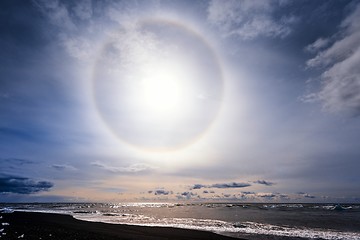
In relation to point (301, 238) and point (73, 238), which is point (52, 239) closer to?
point (73, 238)

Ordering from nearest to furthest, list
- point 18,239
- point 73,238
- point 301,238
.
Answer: point 18,239 → point 73,238 → point 301,238

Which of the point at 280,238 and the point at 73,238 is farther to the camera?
the point at 280,238

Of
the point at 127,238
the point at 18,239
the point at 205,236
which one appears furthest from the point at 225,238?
the point at 18,239

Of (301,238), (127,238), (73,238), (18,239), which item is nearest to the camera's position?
(18,239)

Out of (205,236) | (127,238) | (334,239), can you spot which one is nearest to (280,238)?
(334,239)

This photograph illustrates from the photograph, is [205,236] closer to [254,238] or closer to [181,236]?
[181,236]

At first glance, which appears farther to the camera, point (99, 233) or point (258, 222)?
point (258, 222)

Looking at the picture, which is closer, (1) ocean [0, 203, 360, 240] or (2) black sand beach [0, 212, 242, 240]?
(2) black sand beach [0, 212, 242, 240]

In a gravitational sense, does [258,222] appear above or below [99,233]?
below

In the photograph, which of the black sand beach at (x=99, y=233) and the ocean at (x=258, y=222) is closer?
the black sand beach at (x=99, y=233)
